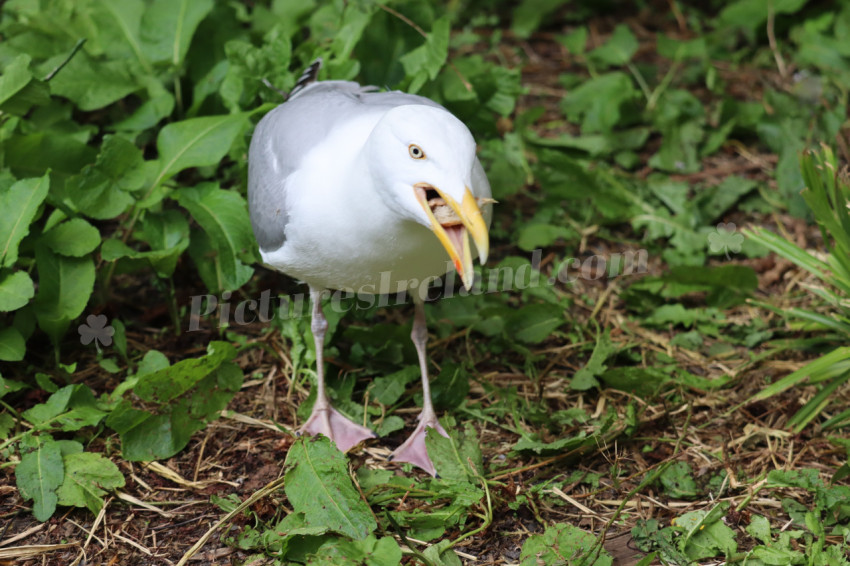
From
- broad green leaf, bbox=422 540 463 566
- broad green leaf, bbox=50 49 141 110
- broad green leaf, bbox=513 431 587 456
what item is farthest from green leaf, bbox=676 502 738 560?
broad green leaf, bbox=50 49 141 110

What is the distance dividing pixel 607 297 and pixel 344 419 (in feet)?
5.13

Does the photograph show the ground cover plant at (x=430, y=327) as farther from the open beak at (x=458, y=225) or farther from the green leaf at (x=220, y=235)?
the open beak at (x=458, y=225)

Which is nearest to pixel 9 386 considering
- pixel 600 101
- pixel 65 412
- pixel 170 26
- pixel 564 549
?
pixel 65 412

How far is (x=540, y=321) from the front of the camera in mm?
3938

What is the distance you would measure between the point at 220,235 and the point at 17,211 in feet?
2.61

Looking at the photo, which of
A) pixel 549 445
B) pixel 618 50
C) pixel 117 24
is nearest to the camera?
pixel 549 445

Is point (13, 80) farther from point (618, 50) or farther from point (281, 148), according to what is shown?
point (618, 50)

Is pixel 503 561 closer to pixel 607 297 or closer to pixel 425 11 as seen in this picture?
pixel 607 297

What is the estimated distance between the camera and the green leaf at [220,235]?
3594mm

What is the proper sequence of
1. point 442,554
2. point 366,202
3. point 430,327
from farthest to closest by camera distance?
point 430,327
point 442,554
point 366,202

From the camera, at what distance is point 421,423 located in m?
3.49

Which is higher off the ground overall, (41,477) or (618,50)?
(618,50)

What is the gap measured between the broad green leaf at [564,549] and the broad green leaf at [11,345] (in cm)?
208

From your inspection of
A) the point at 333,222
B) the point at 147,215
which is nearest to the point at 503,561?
the point at 333,222
